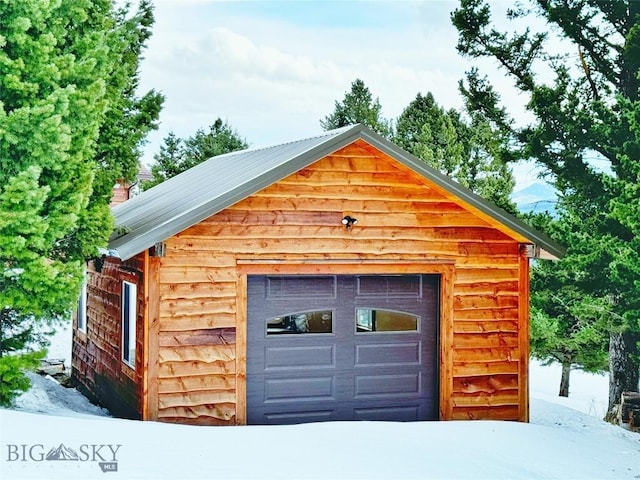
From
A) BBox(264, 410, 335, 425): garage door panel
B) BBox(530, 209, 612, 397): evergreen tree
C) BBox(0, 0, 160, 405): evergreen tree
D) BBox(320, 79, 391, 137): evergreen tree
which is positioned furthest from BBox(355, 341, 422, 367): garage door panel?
BBox(320, 79, 391, 137): evergreen tree

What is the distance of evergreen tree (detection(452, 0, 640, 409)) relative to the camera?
1231cm

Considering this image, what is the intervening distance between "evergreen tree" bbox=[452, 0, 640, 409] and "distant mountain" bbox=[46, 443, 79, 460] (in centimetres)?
829

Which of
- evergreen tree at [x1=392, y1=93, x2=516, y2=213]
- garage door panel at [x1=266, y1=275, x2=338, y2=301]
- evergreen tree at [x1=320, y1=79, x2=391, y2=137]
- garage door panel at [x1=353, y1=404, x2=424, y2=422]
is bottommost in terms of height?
garage door panel at [x1=353, y1=404, x2=424, y2=422]

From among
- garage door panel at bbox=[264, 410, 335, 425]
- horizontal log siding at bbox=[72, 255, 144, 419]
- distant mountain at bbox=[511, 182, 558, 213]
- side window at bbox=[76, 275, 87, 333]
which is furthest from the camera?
distant mountain at bbox=[511, 182, 558, 213]

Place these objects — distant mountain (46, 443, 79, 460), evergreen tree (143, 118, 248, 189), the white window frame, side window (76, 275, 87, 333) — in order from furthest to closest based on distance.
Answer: evergreen tree (143, 118, 248, 189), side window (76, 275, 87, 333), the white window frame, distant mountain (46, 443, 79, 460)

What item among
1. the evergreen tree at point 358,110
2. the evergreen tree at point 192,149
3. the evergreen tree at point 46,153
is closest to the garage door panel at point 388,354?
the evergreen tree at point 46,153

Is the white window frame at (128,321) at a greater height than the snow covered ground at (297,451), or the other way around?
the white window frame at (128,321)

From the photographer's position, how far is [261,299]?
998 cm

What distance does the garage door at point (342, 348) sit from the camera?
10.0 metres

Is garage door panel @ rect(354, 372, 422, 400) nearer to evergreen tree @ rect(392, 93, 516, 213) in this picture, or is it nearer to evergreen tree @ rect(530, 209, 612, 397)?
evergreen tree @ rect(530, 209, 612, 397)

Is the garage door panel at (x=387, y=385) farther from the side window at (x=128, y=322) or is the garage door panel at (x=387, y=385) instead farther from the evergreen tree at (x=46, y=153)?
the evergreen tree at (x=46, y=153)

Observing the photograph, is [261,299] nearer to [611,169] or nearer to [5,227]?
[5,227]

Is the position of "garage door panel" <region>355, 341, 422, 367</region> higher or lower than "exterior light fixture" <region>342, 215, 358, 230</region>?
lower

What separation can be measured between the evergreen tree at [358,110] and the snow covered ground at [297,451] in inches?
868
